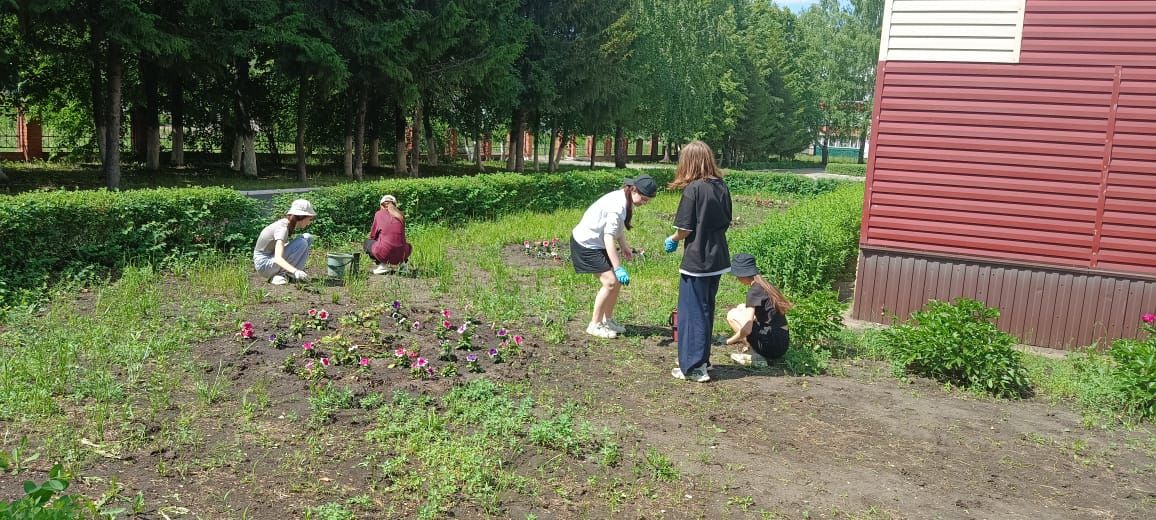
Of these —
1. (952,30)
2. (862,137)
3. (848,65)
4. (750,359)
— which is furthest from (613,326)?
(862,137)

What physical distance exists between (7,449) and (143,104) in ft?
68.8

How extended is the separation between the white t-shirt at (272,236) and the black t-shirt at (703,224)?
4487mm

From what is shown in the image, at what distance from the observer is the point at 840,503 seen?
14.4 feet

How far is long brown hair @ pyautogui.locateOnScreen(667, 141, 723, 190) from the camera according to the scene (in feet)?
20.4

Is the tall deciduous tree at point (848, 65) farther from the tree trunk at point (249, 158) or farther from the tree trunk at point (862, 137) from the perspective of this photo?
the tree trunk at point (249, 158)

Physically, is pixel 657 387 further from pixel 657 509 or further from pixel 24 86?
pixel 24 86

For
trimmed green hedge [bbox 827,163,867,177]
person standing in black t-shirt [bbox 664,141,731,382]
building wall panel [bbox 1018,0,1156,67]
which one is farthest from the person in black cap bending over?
trimmed green hedge [bbox 827,163,867,177]

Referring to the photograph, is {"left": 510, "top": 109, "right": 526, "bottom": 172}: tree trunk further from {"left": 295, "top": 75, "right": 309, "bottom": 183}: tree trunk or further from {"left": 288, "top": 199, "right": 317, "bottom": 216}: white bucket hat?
{"left": 288, "top": 199, "right": 317, "bottom": 216}: white bucket hat

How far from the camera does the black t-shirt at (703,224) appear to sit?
6.14 metres

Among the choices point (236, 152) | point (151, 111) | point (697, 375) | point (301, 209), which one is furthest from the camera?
point (236, 152)

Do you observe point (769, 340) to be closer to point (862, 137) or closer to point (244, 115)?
point (244, 115)

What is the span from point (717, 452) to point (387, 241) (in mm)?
5668

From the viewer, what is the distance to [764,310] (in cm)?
687

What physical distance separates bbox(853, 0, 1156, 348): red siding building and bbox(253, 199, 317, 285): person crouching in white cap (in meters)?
6.12
